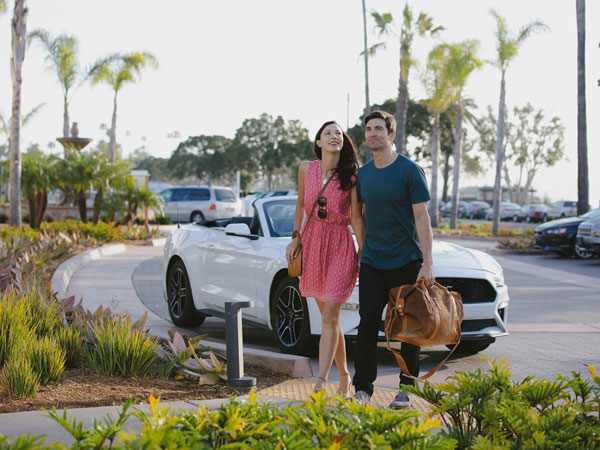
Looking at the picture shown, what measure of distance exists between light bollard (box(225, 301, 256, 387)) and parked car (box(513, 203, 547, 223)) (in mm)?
55249

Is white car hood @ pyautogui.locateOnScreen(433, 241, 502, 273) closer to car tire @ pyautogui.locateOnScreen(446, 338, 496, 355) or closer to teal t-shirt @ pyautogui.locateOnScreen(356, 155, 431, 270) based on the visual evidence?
car tire @ pyautogui.locateOnScreen(446, 338, 496, 355)

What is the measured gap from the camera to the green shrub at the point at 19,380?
479 cm

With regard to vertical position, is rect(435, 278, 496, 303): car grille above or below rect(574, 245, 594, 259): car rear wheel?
above

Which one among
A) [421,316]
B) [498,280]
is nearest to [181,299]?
[498,280]

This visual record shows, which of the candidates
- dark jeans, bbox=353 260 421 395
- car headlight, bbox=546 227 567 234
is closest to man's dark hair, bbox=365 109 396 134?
dark jeans, bbox=353 260 421 395

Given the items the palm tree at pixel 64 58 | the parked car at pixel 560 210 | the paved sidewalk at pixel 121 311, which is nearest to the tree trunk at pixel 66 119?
the palm tree at pixel 64 58

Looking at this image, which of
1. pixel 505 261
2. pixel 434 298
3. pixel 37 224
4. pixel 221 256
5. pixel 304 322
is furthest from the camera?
pixel 37 224

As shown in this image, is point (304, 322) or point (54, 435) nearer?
point (54, 435)

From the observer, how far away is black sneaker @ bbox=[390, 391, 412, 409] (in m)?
4.91

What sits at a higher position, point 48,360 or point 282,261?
point 282,261

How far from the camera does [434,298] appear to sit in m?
4.81

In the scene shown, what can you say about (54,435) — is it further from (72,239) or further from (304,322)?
(72,239)

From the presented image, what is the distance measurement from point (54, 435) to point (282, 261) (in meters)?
3.33

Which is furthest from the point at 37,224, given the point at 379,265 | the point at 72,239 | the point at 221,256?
the point at 379,265
